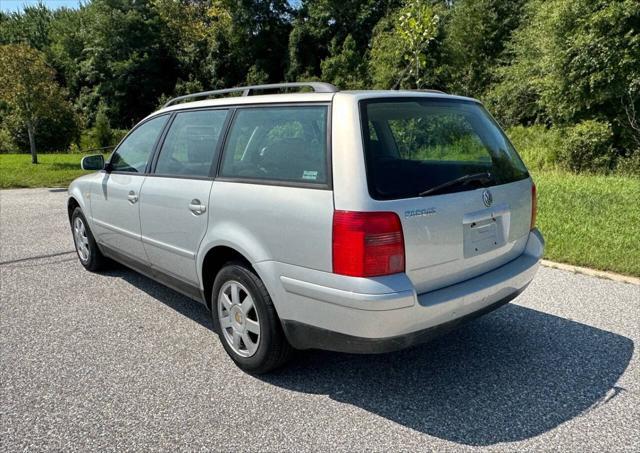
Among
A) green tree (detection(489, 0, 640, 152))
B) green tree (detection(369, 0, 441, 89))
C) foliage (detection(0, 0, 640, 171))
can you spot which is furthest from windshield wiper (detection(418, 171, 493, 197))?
green tree (detection(489, 0, 640, 152))

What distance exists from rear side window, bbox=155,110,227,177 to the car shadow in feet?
5.04

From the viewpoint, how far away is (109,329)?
146 inches

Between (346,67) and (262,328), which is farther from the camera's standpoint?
(346,67)

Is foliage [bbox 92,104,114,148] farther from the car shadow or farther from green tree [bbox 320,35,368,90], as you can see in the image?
the car shadow

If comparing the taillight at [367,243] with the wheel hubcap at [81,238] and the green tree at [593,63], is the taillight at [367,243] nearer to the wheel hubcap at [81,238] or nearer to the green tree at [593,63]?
the wheel hubcap at [81,238]

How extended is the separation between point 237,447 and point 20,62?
16043 mm

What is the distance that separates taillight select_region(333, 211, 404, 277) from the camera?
232 cm

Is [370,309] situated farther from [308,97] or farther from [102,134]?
[102,134]

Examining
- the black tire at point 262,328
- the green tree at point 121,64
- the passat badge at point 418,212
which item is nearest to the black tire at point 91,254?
the black tire at point 262,328

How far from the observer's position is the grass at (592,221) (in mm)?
5082

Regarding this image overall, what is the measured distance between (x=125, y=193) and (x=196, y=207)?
1170 mm

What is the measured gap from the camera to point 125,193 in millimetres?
4023

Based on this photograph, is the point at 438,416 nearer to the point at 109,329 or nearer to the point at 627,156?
the point at 109,329

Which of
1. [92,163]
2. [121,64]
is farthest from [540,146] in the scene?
[121,64]
